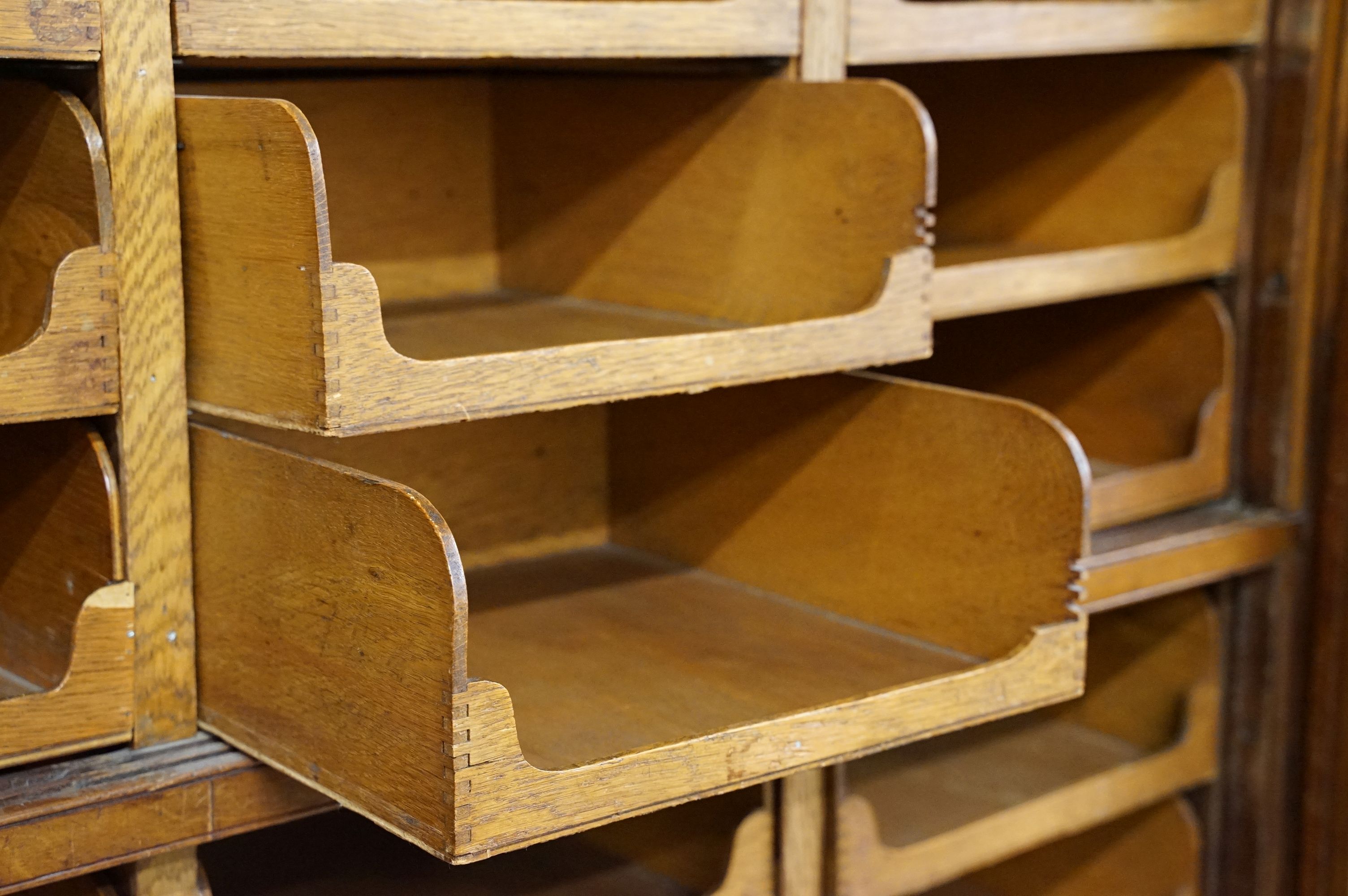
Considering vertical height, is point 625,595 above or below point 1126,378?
below

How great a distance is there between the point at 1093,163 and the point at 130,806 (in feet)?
4.23

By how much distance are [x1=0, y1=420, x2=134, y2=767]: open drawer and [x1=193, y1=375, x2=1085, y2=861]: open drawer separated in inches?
2.5

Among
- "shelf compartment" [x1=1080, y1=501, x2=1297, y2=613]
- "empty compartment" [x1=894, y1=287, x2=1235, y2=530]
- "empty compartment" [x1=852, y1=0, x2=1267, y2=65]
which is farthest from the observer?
"empty compartment" [x1=894, y1=287, x2=1235, y2=530]

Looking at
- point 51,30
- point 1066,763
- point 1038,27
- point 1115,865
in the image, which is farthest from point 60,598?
point 1115,865

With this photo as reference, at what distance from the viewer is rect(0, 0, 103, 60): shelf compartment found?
3.27ft

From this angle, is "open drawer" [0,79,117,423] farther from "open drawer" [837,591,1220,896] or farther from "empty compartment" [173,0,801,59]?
"open drawer" [837,591,1220,896]

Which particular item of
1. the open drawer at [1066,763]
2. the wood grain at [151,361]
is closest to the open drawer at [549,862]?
the open drawer at [1066,763]

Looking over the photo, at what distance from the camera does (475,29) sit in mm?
1129

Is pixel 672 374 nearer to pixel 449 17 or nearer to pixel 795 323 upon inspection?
pixel 795 323

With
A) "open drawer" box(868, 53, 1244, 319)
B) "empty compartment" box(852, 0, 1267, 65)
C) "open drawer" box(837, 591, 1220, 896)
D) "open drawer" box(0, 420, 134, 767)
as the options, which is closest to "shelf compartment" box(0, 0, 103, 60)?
"open drawer" box(0, 420, 134, 767)

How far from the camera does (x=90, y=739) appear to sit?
3.72 feet

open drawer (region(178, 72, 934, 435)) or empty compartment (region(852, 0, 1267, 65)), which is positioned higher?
empty compartment (region(852, 0, 1267, 65))

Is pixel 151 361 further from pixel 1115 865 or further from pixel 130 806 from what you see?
pixel 1115 865

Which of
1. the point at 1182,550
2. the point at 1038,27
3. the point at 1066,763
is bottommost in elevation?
the point at 1066,763
